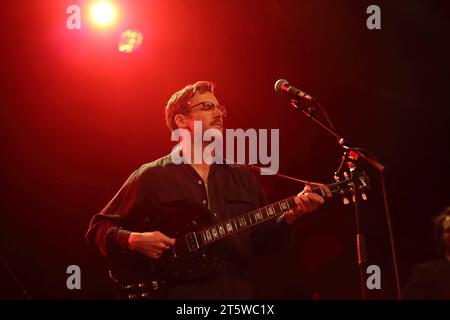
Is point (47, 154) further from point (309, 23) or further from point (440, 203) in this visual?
point (440, 203)

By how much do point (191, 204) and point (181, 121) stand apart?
737 millimetres

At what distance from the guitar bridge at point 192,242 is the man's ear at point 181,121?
0.84m

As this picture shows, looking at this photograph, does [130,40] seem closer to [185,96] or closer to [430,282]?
[185,96]

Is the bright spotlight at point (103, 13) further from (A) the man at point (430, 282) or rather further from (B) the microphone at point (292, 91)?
(A) the man at point (430, 282)

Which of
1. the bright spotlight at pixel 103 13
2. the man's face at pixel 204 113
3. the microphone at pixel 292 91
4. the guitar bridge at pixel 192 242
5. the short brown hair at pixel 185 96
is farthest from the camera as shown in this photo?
the bright spotlight at pixel 103 13

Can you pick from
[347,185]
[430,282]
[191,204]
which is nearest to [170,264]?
[191,204]

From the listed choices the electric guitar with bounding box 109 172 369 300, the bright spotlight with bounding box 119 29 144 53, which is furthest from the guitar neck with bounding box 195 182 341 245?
the bright spotlight with bounding box 119 29 144 53

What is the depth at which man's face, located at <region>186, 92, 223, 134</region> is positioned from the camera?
349 cm

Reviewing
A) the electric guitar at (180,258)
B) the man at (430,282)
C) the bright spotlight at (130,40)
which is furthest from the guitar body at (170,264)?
the bright spotlight at (130,40)

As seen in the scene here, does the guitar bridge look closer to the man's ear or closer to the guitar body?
the guitar body

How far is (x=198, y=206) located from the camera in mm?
3125

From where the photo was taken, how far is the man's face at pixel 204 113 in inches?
137

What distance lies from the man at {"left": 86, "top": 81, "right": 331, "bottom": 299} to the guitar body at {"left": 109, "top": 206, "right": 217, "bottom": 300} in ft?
0.09

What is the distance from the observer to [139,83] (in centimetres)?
503
